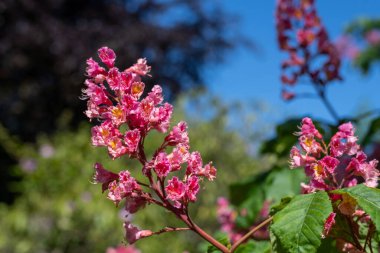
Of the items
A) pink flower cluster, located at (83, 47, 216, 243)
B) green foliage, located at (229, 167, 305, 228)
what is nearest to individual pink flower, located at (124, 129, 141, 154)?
pink flower cluster, located at (83, 47, 216, 243)

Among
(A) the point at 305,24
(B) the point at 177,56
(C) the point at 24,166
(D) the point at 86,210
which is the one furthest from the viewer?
(B) the point at 177,56

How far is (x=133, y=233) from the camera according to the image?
3.70ft

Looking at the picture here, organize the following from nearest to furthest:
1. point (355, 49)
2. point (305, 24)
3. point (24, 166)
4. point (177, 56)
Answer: point (305, 24) < point (24, 166) < point (355, 49) < point (177, 56)

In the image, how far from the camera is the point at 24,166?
6.59 m

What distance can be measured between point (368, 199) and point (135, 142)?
0.41 m

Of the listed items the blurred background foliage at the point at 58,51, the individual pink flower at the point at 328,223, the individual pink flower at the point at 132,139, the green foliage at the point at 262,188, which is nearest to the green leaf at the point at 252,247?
the individual pink flower at the point at 328,223

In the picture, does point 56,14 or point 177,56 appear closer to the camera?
point 56,14

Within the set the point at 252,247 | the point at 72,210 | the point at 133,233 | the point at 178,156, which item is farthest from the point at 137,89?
the point at 72,210

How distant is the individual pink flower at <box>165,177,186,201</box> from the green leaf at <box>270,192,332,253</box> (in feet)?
0.55

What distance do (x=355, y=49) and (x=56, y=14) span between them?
22.2ft

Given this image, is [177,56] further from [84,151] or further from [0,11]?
[84,151]

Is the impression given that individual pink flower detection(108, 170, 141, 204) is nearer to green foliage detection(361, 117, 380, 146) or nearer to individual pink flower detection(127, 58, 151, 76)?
individual pink flower detection(127, 58, 151, 76)

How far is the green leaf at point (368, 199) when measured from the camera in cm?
92

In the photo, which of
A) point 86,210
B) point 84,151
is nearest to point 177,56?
point 84,151
